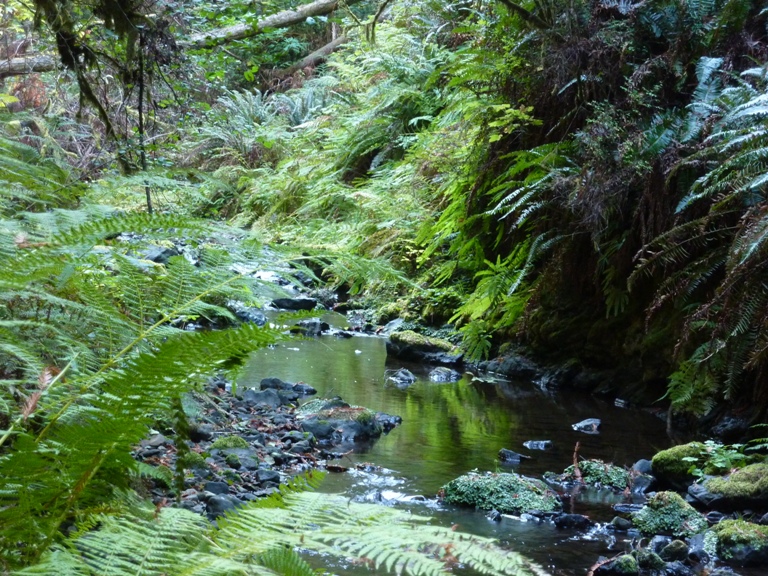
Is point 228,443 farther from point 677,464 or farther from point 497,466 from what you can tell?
point 677,464

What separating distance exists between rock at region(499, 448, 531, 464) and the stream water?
53mm

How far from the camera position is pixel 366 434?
5.03m

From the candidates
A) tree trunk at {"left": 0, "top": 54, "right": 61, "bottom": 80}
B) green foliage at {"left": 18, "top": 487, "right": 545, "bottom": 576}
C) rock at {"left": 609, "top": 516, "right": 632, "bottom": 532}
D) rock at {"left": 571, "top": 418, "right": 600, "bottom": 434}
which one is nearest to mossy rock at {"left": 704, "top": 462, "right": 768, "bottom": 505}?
rock at {"left": 609, "top": 516, "right": 632, "bottom": 532}

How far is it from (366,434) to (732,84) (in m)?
3.99

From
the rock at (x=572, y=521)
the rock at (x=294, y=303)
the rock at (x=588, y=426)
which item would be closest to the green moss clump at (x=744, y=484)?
the rock at (x=572, y=521)

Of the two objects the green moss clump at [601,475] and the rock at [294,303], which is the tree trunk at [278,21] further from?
the green moss clump at [601,475]

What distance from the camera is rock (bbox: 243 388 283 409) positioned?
566 centimetres

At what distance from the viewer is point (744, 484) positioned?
13.0 ft

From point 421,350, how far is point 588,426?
273 cm

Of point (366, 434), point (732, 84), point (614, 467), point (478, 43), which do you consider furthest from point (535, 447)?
point (478, 43)

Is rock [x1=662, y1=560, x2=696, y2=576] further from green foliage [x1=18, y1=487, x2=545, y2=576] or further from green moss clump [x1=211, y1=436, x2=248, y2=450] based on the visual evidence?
green foliage [x1=18, y1=487, x2=545, y2=576]

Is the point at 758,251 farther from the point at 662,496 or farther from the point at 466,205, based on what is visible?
the point at 466,205

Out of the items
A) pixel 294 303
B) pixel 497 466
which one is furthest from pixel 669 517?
pixel 294 303

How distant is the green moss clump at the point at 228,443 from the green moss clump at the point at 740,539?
8.43ft
